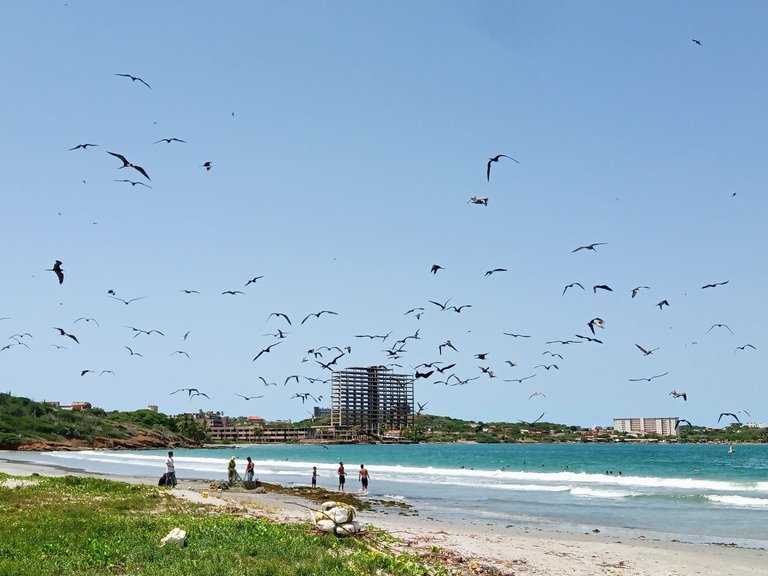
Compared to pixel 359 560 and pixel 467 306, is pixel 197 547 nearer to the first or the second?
pixel 359 560

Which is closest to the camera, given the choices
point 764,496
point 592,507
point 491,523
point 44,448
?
point 491,523

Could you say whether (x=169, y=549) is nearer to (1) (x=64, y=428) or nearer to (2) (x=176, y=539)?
(2) (x=176, y=539)

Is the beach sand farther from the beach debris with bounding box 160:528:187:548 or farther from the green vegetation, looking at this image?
the green vegetation

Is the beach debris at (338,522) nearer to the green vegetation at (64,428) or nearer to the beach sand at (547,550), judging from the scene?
the beach sand at (547,550)

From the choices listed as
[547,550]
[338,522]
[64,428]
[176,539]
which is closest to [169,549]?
[176,539]

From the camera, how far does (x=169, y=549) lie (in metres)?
15.6

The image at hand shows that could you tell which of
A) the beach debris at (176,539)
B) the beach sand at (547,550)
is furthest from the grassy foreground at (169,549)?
the beach sand at (547,550)

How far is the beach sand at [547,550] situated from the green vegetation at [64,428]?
11748 cm

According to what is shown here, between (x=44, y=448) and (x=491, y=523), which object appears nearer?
(x=491, y=523)

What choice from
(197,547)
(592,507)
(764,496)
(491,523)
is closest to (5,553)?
(197,547)

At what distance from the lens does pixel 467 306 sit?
29422mm

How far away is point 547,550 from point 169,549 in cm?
1255

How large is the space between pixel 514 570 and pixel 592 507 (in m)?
23.9

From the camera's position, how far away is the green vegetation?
137625 millimetres
